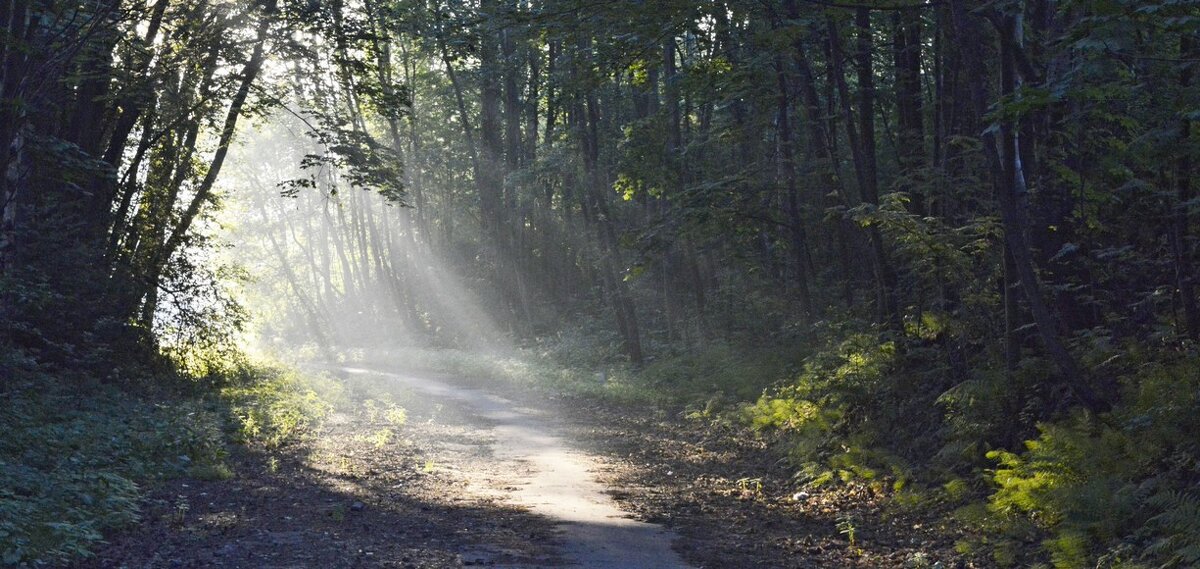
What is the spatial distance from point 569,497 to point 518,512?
3.56ft

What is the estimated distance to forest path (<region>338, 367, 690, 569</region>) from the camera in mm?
8086

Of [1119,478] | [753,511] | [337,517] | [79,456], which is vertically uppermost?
[79,456]

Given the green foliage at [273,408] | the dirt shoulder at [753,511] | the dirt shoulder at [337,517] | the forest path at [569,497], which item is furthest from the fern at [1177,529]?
the green foliage at [273,408]

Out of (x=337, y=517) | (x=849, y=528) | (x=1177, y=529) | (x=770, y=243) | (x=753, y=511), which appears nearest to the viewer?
(x=1177, y=529)

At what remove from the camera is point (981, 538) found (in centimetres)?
813

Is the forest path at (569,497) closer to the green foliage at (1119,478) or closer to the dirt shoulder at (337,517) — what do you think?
the dirt shoulder at (337,517)

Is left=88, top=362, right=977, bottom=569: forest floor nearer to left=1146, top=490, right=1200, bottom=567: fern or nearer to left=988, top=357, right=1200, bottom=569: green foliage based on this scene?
left=988, top=357, right=1200, bottom=569: green foliage

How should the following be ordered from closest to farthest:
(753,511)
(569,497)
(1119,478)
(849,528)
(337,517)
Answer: (1119,478), (849,528), (337,517), (753,511), (569,497)

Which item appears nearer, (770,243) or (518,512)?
(518,512)

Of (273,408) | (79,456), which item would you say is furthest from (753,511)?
(273,408)

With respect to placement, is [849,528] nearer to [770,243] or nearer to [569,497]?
[569,497]

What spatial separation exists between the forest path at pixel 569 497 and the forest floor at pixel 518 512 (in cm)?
3

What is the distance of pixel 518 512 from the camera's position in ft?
32.5

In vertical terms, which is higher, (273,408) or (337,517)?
(273,408)
